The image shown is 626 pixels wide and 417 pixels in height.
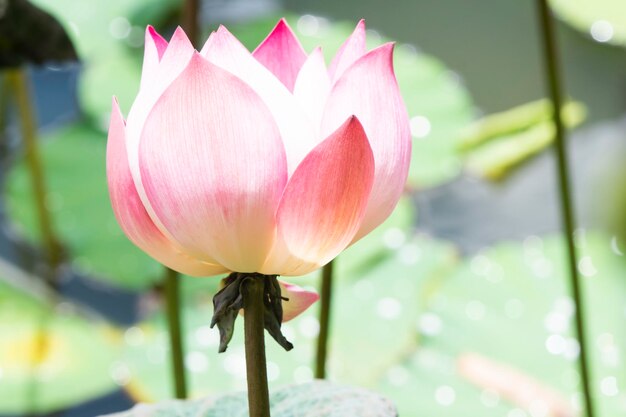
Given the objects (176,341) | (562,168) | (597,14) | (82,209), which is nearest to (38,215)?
(82,209)

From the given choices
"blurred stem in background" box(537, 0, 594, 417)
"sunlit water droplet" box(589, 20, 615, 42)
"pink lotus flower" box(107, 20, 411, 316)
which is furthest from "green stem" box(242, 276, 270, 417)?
"sunlit water droplet" box(589, 20, 615, 42)

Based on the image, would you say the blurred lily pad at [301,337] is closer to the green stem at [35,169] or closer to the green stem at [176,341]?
the green stem at [35,169]

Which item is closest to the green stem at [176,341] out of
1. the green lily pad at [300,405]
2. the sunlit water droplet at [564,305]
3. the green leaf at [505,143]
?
the green lily pad at [300,405]

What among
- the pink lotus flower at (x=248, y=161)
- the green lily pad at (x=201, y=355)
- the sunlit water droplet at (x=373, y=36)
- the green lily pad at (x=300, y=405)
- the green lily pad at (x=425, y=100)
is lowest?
the green lily pad at (x=201, y=355)

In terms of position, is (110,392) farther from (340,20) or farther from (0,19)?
(340,20)

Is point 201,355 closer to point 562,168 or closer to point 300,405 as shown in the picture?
point 562,168

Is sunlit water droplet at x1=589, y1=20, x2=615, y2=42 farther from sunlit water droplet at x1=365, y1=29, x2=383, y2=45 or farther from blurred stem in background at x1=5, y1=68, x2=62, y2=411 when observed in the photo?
blurred stem in background at x1=5, y1=68, x2=62, y2=411

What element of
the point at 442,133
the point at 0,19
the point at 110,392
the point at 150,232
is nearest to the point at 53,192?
the point at 110,392
